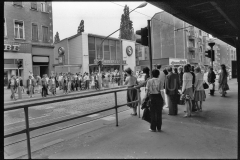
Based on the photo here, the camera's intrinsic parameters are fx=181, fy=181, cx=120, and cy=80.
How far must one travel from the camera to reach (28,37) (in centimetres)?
351

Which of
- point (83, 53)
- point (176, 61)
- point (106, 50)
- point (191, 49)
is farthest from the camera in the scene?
point (191, 49)

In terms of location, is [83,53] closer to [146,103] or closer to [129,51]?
[129,51]

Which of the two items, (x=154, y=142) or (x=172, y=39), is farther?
(x=172, y=39)

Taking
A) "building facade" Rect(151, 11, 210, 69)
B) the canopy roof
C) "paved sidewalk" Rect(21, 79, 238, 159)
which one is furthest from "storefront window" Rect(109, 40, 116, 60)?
"paved sidewalk" Rect(21, 79, 238, 159)

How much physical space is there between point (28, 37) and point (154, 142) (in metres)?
3.31

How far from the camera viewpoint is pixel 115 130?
4.64 meters

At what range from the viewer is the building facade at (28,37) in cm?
219

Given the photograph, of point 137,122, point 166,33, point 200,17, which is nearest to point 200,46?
point 166,33

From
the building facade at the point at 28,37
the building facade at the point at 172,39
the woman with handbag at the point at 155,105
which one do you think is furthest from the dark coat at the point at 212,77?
the building facade at the point at 172,39

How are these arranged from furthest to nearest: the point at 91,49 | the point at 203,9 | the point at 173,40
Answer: the point at 173,40 → the point at 91,49 → the point at 203,9

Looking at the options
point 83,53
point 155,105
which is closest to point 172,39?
point 83,53

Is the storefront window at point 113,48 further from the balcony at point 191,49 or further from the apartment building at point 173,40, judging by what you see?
the balcony at point 191,49

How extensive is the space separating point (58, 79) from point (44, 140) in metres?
13.6

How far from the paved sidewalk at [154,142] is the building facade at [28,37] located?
1.67m
